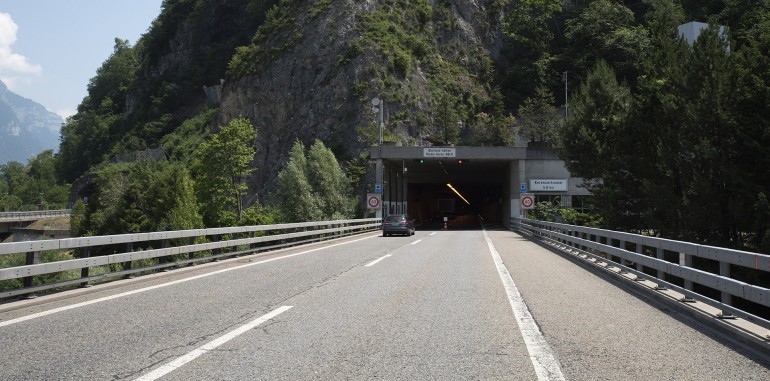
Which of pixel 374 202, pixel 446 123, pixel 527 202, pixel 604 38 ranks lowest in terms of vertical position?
pixel 527 202

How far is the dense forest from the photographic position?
15.2m

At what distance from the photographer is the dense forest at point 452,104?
49.8 feet

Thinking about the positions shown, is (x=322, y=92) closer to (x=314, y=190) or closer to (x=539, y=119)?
(x=539, y=119)

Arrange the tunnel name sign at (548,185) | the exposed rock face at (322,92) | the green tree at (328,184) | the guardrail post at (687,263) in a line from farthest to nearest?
the exposed rock face at (322,92) < the tunnel name sign at (548,185) < the green tree at (328,184) < the guardrail post at (687,263)

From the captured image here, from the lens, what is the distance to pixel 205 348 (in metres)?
5.61

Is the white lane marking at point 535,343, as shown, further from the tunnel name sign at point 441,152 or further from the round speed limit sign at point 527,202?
the tunnel name sign at point 441,152

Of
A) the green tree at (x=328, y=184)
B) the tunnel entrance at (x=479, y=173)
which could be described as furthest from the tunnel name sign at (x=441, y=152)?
the green tree at (x=328, y=184)

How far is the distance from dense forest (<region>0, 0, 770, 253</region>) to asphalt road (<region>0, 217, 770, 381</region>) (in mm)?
7462

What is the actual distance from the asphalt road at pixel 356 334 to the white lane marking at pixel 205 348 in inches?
0.7

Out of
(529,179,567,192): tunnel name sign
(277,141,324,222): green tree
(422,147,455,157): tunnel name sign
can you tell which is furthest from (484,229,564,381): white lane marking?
(529,179,567,192): tunnel name sign

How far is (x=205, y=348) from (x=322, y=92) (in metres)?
70.6

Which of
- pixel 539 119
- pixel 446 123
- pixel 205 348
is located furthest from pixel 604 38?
pixel 205 348

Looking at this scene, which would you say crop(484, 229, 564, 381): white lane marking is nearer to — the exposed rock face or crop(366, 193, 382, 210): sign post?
crop(366, 193, 382, 210): sign post

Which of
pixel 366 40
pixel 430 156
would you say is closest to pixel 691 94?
pixel 430 156
